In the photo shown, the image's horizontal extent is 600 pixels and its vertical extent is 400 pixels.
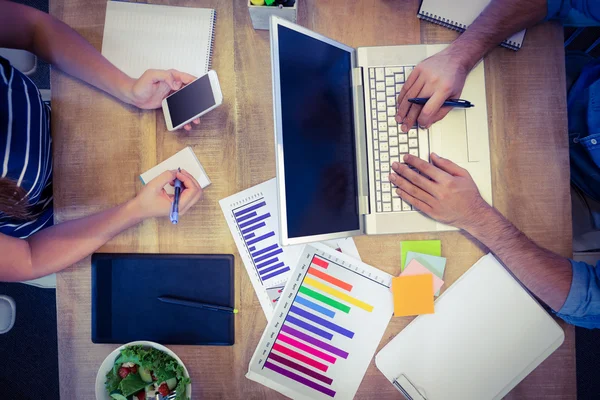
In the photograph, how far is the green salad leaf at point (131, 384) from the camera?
833 mm

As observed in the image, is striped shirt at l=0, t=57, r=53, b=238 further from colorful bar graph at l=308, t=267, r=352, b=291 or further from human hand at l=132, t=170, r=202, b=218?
colorful bar graph at l=308, t=267, r=352, b=291

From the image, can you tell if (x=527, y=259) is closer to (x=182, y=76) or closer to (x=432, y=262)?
(x=432, y=262)

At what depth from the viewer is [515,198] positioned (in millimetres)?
938

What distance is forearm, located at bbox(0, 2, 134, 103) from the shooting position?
0.91 m

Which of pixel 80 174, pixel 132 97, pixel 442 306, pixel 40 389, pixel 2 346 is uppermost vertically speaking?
pixel 132 97

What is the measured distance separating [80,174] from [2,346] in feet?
3.85

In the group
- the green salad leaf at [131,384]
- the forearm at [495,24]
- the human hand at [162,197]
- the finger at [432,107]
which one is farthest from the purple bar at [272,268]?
the forearm at [495,24]

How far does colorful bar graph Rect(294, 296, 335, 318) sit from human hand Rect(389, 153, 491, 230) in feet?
1.04

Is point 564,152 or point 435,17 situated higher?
point 435,17

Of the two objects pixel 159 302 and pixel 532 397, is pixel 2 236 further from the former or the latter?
pixel 532 397

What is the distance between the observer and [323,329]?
3.08ft

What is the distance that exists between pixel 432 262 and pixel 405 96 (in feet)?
1.27

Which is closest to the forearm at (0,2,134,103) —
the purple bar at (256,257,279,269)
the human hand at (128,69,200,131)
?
the human hand at (128,69,200,131)

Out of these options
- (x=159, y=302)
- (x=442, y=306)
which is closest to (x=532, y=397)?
(x=442, y=306)
